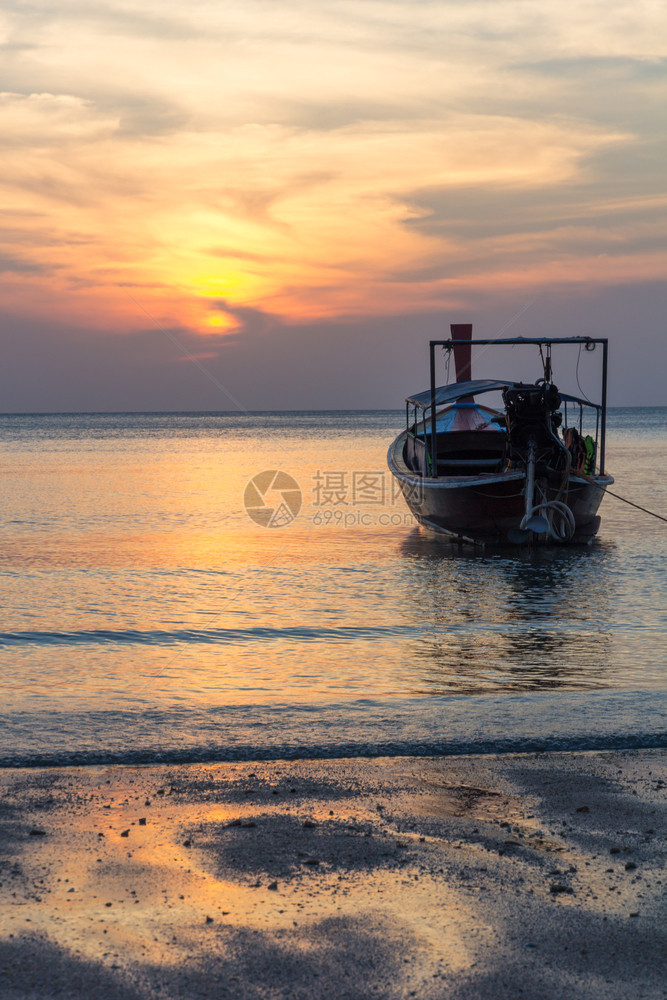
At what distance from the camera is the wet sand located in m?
3.13

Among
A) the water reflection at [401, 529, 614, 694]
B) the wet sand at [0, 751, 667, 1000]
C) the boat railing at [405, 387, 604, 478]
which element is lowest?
the water reflection at [401, 529, 614, 694]

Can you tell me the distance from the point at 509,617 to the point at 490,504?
20.7ft

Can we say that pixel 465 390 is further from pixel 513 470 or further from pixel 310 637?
pixel 310 637

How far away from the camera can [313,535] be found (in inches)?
875

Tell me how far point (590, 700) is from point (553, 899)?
332 cm

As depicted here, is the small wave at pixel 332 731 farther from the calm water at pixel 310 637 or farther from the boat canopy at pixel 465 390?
the boat canopy at pixel 465 390

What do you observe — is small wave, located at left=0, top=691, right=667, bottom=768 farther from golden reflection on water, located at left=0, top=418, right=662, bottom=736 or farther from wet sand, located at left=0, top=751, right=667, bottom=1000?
golden reflection on water, located at left=0, top=418, right=662, bottom=736

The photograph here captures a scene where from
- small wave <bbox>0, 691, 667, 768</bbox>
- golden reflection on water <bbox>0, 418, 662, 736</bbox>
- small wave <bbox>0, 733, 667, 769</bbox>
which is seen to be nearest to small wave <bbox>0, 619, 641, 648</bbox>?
golden reflection on water <bbox>0, 418, 662, 736</bbox>

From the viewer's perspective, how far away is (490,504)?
740 inches

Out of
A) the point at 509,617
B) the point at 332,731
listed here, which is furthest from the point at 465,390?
the point at 332,731

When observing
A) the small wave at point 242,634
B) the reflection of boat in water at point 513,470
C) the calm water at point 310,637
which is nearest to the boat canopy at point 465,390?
the reflection of boat in water at point 513,470

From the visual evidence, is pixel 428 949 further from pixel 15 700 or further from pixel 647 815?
pixel 15 700

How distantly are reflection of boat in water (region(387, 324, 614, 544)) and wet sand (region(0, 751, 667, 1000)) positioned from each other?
1289 centimetres

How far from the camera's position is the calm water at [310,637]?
5.99 meters
